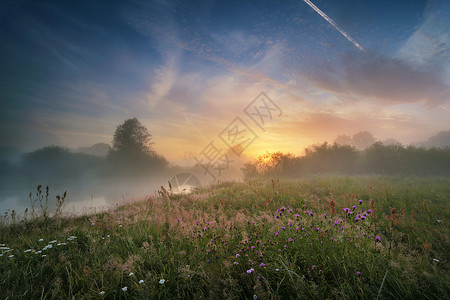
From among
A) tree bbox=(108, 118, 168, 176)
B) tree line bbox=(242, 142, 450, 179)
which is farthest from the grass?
tree bbox=(108, 118, 168, 176)

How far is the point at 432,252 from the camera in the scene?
3.41 meters

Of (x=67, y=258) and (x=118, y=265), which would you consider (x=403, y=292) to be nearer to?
(x=118, y=265)

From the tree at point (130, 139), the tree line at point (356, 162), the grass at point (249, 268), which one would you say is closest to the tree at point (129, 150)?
the tree at point (130, 139)

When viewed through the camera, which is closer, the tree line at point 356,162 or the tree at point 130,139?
the tree line at point 356,162

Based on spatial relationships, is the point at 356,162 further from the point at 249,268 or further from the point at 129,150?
the point at 129,150

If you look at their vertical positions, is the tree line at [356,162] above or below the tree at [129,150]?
below

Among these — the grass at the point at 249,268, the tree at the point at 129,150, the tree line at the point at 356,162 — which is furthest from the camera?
the tree at the point at 129,150

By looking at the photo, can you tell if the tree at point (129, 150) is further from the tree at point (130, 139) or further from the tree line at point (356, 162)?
the tree line at point (356, 162)

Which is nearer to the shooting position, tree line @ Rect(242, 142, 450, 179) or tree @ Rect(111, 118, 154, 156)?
tree line @ Rect(242, 142, 450, 179)

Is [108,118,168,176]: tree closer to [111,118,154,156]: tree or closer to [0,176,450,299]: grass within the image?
[111,118,154,156]: tree

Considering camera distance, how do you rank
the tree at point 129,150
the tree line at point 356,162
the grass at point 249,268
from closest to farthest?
the grass at point 249,268, the tree line at point 356,162, the tree at point 129,150

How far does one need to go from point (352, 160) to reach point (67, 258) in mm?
27258

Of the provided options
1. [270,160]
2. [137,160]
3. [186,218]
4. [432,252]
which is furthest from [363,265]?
[137,160]

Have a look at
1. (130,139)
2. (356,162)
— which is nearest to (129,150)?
(130,139)
